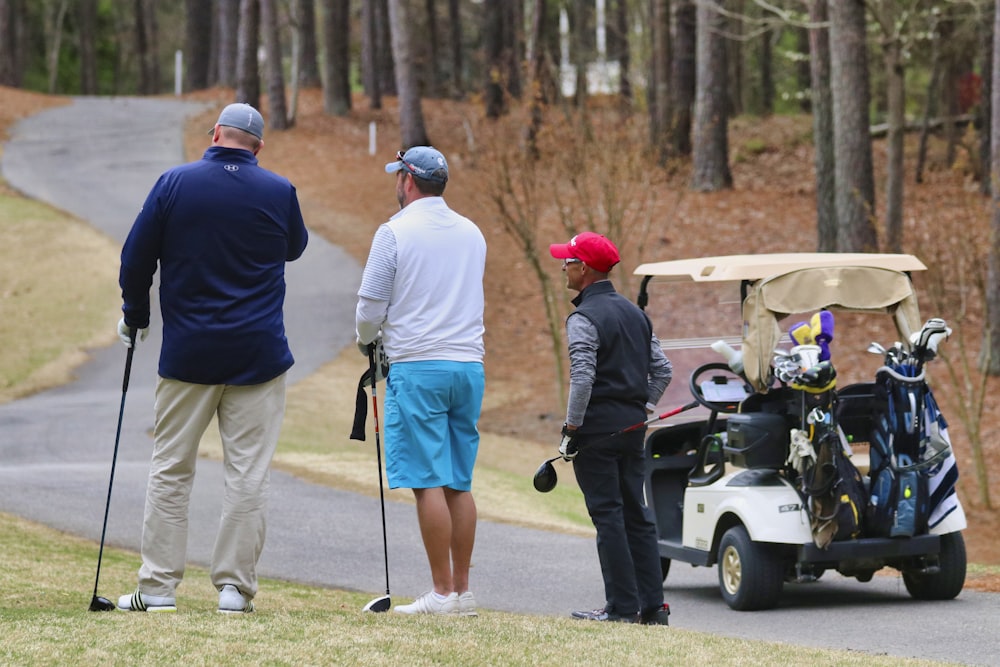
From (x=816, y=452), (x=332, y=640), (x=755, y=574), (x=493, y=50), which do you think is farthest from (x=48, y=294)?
(x=332, y=640)

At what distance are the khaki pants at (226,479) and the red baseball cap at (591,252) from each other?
1.62m

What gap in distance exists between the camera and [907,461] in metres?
7.91

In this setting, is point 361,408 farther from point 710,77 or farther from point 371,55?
point 371,55

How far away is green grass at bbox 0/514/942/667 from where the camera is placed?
4.93 metres

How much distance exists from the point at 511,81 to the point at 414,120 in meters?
9.00

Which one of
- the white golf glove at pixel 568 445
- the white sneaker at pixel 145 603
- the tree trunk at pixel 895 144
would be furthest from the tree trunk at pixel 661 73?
the white sneaker at pixel 145 603

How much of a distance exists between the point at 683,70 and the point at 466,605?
88.1ft

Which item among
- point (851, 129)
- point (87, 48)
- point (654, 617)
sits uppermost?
point (87, 48)

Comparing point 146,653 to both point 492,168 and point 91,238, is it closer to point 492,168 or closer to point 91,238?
point 492,168

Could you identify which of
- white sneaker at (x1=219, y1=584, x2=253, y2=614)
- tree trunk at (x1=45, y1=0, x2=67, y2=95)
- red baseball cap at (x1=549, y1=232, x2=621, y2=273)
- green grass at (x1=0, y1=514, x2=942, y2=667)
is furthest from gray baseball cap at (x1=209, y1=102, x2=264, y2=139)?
tree trunk at (x1=45, y1=0, x2=67, y2=95)

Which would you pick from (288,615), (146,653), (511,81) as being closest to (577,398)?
(288,615)

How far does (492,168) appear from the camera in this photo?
2331 cm

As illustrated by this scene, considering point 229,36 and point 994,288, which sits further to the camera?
point 229,36

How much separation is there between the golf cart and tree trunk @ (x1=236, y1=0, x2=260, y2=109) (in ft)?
92.3
